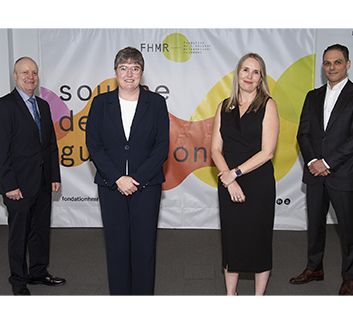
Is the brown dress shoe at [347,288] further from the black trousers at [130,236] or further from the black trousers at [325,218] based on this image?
the black trousers at [130,236]

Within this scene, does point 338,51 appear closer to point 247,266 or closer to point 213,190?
point 247,266

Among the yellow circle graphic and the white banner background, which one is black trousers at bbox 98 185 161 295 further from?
the yellow circle graphic

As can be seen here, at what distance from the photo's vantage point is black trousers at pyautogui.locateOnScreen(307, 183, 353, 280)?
11.8 feet

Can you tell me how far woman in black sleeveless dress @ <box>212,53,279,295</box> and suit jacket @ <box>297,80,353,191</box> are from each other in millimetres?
732

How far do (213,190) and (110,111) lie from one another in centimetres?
283

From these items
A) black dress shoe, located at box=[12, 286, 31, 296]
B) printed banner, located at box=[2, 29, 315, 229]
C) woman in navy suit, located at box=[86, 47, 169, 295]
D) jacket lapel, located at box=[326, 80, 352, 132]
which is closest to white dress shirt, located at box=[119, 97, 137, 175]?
woman in navy suit, located at box=[86, 47, 169, 295]

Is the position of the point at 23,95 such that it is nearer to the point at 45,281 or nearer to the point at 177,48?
the point at 45,281

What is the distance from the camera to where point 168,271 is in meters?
4.19

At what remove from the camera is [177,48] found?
537 cm

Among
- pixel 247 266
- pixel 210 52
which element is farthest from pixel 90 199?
pixel 247 266

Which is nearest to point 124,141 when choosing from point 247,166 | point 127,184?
point 127,184

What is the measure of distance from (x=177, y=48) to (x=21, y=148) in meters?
2.50

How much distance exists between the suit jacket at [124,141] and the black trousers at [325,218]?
4.78ft

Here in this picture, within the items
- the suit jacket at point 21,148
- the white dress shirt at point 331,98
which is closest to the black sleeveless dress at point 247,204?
the white dress shirt at point 331,98
